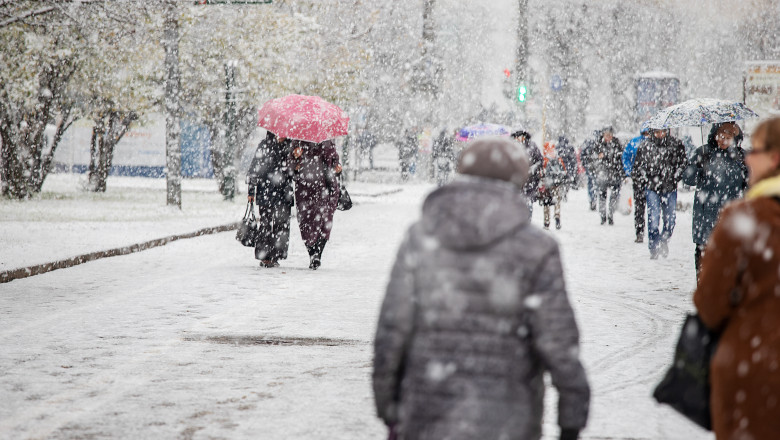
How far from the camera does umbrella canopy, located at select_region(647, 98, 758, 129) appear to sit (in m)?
13.0

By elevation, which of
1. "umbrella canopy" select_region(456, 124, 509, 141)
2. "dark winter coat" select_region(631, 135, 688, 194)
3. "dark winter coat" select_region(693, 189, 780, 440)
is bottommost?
"dark winter coat" select_region(693, 189, 780, 440)

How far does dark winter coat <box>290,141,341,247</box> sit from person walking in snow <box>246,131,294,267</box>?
124mm

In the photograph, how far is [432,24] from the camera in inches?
1965

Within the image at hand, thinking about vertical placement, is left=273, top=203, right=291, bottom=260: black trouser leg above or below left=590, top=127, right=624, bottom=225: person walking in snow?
below

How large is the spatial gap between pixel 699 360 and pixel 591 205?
26.5 meters

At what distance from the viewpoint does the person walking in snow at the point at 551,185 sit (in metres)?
20.6

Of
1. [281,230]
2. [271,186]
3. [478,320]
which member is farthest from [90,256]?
[478,320]

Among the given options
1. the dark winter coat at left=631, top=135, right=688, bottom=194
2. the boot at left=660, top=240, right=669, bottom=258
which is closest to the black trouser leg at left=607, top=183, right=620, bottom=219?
the boot at left=660, top=240, right=669, bottom=258

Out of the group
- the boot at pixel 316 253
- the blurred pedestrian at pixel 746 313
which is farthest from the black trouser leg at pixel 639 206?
the blurred pedestrian at pixel 746 313

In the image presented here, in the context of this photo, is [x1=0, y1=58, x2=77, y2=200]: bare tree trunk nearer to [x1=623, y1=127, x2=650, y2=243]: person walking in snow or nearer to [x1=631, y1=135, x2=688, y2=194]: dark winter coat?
[x1=623, y1=127, x2=650, y2=243]: person walking in snow

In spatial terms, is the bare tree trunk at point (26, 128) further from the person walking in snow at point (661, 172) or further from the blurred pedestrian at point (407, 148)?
the blurred pedestrian at point (407, 148)

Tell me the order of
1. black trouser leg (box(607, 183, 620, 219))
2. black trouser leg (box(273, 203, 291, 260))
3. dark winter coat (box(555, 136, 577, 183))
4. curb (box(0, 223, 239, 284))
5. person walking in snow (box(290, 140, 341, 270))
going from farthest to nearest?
dark winter coat (box(555, 136, 577, 183)) → black trouser leg (box(607, 183, 620, 219)) → black trouser leg (box(273, 203, 291, 260)) → person walking in snow (box(290, 140, 341, 270)) → curb (box(0, 223, 239, 284))

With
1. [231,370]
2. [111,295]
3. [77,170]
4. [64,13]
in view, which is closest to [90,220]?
[64,13]

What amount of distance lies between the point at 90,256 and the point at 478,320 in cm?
1216
